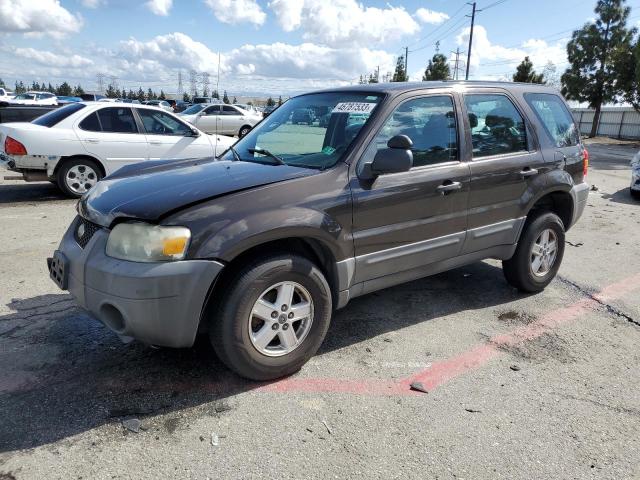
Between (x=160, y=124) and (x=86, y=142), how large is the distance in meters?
1.38

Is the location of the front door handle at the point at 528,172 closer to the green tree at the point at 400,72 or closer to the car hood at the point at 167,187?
the car hood at the point at 167,187

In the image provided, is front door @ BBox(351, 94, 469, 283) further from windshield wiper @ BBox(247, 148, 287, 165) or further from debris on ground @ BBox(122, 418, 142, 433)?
debris on ground @ BBox(122, 418, 142, 433)

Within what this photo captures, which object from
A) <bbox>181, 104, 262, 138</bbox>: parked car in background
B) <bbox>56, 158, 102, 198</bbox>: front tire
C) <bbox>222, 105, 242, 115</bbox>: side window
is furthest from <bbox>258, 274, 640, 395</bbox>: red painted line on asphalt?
<bbox>222, 105, 242, 115</bbox>: side window

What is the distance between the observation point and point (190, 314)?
9.18ft

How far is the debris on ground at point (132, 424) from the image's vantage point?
8.97 feet

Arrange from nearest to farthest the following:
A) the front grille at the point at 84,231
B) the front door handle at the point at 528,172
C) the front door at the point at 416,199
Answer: the front grille at the point at 84,231
the front door at the point at 416,199
the front door handle at the point at 528,172

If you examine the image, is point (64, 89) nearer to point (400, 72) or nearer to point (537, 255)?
point (400, 72)

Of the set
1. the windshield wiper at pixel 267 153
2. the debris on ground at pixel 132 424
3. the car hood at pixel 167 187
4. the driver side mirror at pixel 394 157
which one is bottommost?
the debris on ground at pixel 132 424

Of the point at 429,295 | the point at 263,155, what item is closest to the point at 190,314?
the point at 263,155

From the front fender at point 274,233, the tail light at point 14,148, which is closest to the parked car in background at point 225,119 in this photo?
the tail light at point 14,148

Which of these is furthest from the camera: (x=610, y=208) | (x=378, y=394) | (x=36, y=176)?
(x=610, y=208)

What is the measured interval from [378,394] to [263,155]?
1.89 m

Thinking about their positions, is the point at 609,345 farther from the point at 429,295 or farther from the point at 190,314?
the point at 190,314

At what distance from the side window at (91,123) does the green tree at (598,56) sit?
33.8 metres
